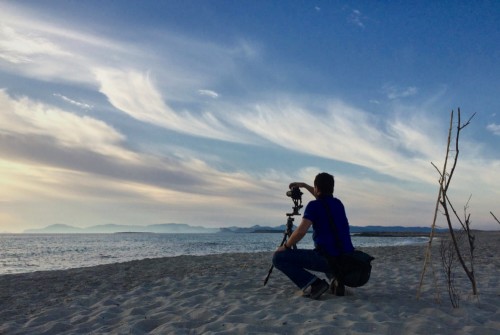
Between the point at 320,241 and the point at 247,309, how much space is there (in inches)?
48.4

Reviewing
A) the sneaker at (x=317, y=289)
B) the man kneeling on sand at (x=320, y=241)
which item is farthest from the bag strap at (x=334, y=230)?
the sneaker at (x=317, y=289)

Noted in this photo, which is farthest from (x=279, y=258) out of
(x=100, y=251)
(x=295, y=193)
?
(x=100, y=251)

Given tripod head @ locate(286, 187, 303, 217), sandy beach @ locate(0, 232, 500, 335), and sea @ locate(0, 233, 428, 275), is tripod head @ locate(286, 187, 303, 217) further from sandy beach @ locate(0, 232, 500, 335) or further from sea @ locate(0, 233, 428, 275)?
sea @ locate(0, 233, 428, 275)

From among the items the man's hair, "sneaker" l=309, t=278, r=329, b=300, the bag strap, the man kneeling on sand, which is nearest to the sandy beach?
"sneaker" l=309, t=278, r=329, b=300

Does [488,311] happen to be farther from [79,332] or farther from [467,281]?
[79,332]

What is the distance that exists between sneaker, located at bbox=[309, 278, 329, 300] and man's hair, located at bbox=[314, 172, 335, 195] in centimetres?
115

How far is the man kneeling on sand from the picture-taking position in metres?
4.92

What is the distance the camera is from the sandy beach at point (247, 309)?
3854 mm

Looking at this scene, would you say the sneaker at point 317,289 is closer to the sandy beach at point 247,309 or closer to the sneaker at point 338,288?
the sandy beach at point 247,309

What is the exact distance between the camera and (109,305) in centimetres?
543

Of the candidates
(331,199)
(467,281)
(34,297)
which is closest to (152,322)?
(331,199)

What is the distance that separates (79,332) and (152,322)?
0.74 meters

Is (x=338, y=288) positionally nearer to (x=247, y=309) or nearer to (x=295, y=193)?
(x=247, y=309)

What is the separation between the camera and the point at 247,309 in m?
4.71
